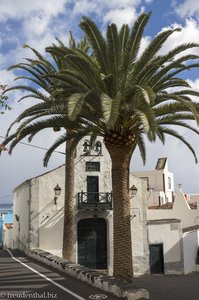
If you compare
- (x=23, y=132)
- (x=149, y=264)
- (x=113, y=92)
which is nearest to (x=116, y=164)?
(x=113, y=92)

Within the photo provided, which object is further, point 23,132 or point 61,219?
point 61,219

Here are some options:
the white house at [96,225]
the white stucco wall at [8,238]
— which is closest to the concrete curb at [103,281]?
the white house at [96,225]

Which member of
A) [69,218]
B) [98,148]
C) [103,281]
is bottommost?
[103,281]

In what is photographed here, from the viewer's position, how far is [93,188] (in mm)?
29250

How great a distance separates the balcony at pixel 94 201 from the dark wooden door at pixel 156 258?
14.3 feet

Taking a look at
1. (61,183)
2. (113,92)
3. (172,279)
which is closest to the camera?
(113,92)

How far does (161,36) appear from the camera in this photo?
47.4 ft

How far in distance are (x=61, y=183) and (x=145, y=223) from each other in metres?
6.50

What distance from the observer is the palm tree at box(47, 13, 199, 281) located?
14141 millimetres

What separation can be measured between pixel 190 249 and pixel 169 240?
6.75 ft

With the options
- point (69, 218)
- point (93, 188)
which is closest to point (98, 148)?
point (93, 188)

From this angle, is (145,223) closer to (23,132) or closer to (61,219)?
(61,219)

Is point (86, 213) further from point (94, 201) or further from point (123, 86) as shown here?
point (123, 86)

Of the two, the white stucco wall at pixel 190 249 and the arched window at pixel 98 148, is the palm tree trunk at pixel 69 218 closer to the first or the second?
the arched window at pixel 98 148
